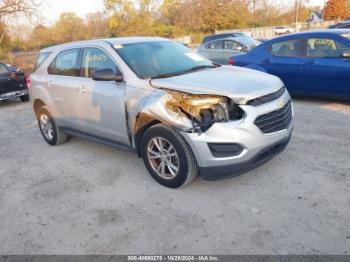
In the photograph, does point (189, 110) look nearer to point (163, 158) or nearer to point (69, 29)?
point (163, 158)

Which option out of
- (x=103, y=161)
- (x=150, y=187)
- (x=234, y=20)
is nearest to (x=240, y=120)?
(x=150, y=187)

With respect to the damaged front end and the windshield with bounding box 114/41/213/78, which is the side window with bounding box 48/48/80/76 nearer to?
the windshield with bounding box 114/41/213/78

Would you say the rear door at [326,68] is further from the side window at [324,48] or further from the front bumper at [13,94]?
the front bumper at [13,94]

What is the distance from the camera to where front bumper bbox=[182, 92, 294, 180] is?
340 cm

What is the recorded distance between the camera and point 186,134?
3504 millimetres

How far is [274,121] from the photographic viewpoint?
3707 mm

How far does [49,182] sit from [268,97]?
9.95 feet

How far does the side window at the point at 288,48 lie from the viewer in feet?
23.6

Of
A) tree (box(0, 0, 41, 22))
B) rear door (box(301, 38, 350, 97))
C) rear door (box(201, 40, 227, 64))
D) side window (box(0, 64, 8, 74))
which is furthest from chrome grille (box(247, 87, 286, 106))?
tree (box(0, 0, 41, 22))

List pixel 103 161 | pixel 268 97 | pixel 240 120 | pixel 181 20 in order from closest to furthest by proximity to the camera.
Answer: pixel 240 120 → pixel 268 97 → pixel 103 161 → pixel 181 20

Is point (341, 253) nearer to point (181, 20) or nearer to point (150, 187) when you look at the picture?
point (150, 187)

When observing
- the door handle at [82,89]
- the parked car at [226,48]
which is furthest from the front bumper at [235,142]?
the parked car at [226,48]

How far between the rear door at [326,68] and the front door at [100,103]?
4.40 m

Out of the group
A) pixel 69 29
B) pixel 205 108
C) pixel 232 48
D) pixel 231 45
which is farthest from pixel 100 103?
pixel 69 29
